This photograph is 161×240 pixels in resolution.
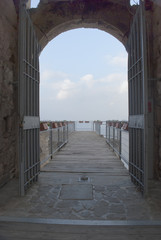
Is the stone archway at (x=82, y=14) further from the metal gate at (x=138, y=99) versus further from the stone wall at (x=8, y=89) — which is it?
the metal gate at (x=138, y=99)

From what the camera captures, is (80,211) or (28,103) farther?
(28,103)

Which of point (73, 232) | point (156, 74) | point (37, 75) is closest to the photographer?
point (73, 232)

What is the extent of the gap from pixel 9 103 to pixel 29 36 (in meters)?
1.34

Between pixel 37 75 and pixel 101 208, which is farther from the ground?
pixel 37 75

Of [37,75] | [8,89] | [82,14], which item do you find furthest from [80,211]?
[82,14]

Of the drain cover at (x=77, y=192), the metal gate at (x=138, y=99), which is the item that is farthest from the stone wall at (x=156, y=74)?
the drain cover at (x=77, y=192)

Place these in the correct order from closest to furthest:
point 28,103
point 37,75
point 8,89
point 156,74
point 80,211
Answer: point 80,211 → point 28,103 → point 8,89 → point 156,74 → point 37,75

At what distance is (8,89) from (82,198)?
247cm

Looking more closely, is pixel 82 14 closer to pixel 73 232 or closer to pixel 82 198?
pixel 82 198

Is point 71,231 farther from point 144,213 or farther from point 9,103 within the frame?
point 9,103

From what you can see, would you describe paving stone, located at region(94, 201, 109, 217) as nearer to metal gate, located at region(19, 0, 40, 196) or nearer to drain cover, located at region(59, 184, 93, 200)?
drain cover, located at region(59, 184, 93, 200)

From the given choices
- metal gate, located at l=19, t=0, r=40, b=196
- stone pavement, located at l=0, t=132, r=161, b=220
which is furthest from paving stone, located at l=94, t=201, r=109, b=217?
metal gate, located at l=19, t=0, r=40, b=196

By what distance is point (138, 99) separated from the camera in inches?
144

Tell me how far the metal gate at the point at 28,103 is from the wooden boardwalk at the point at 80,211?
14.9 inches
